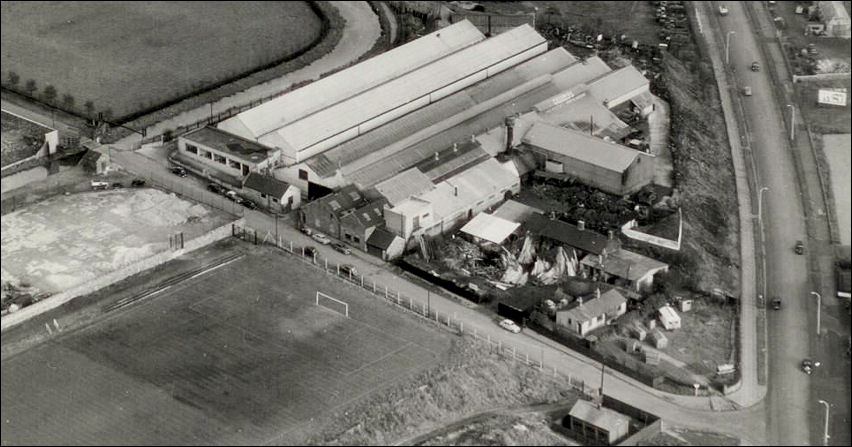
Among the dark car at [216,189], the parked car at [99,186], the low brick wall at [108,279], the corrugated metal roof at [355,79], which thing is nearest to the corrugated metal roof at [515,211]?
the low brick wall at [108,279]

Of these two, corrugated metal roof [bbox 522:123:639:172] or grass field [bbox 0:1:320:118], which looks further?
grass field [bbox 0:1:320:118]

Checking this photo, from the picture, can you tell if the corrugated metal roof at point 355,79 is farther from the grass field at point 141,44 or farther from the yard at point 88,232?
the grass field at point 141,44

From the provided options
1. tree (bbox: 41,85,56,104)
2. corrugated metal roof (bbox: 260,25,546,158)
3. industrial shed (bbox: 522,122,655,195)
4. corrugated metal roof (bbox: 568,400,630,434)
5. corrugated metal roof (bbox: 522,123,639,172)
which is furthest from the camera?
tree (bbox: 41,85,56,104)

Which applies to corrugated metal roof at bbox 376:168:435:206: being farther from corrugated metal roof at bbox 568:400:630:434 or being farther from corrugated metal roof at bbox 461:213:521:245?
corrugated metal roof at bbox 568:400:630:434

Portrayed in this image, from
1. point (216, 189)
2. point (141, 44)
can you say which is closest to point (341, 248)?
point (216, 189)

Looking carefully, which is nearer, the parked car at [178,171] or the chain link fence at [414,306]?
the chain link fence at [414,306]

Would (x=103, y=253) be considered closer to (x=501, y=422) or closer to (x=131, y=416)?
(x=131, y=416)

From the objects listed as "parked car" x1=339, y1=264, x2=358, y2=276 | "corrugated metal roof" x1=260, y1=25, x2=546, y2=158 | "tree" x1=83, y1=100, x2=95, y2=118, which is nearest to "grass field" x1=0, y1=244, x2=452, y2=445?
"parked car" x1=339, y1=264, x2=358, y2=276
